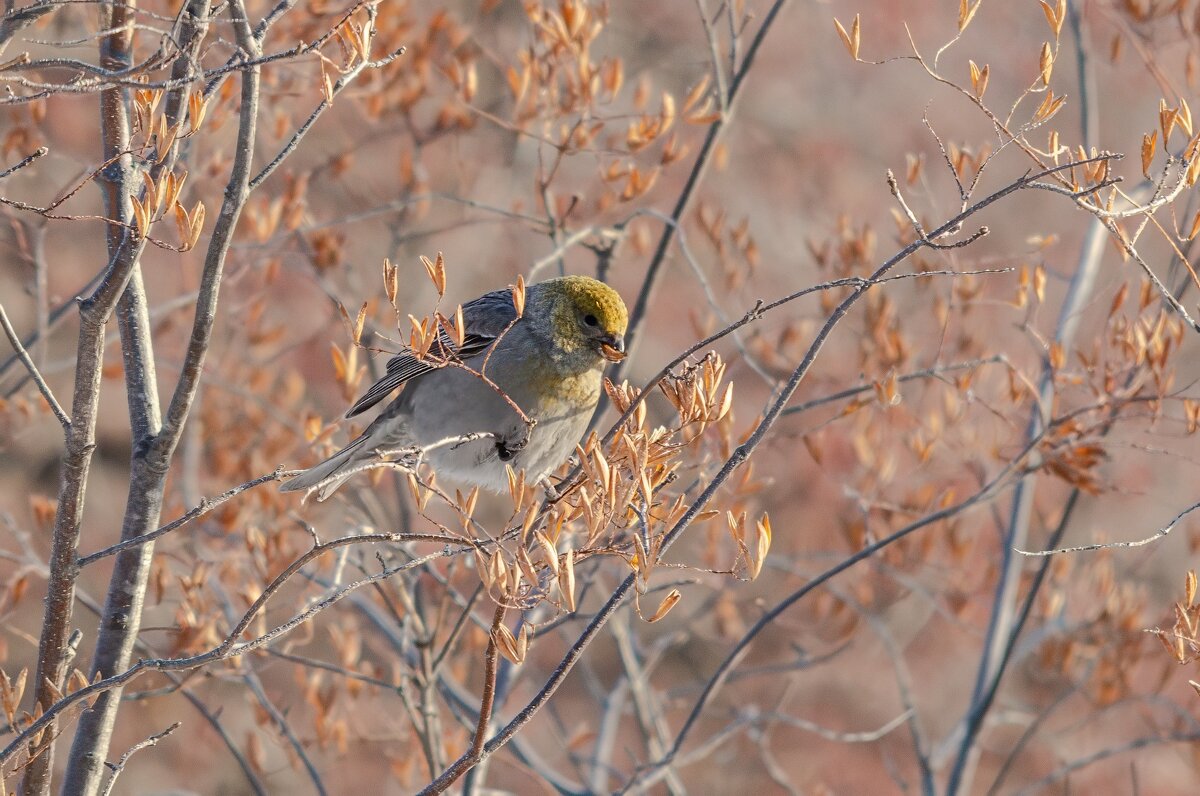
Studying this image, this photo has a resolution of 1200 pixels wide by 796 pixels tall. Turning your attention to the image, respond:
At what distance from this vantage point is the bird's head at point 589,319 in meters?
3.82

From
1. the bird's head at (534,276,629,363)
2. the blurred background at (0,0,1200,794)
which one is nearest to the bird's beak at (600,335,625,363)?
the bird's head at (534,276,629,363)

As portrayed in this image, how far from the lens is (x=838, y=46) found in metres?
9.78

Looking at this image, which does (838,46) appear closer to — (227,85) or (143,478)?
(227,85)

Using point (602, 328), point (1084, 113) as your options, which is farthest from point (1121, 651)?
point (602, 328)

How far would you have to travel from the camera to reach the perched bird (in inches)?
150

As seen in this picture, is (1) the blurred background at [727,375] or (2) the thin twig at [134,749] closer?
(2) the thin twig at [134,749]

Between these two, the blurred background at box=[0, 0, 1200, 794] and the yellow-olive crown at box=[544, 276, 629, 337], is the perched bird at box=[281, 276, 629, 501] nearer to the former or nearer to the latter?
the yellow-olive crown at box=[544, 276, 629, 337]

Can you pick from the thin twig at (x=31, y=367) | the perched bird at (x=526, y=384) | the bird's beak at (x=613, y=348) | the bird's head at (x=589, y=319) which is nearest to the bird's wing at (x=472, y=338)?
the perched bird at (x=526, y=384)

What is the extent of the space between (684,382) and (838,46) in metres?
8.21

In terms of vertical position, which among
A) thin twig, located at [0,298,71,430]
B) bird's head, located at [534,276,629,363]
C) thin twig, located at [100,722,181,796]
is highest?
bird's head, located at [534,276,629,363]

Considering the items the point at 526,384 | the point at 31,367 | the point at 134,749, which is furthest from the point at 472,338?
the point at 134,749

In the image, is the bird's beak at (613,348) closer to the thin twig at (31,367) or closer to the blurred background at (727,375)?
the blurred background at (727,375)

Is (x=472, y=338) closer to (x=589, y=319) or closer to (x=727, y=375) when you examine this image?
(x=589, y=319)

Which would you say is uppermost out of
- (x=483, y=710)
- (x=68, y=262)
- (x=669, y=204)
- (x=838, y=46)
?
(x=838, y=46)
